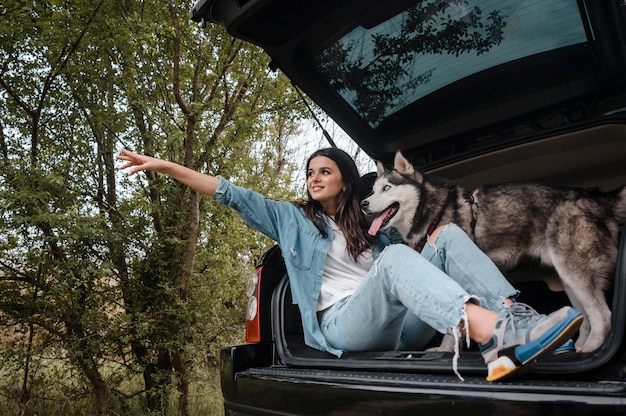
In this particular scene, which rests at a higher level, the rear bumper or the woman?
the woman

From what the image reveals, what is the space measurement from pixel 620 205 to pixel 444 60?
1219 millimetres

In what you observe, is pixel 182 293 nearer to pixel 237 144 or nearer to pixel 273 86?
pixel 237 144

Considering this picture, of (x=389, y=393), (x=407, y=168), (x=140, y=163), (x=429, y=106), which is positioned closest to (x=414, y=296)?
(x=389, y=393)

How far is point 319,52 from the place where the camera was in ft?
8.47

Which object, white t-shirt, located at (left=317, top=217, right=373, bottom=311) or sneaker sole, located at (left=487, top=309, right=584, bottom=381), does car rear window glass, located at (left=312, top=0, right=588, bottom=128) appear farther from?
sneaker sole, located at (left=487, top=309, right=584, bottom=381)

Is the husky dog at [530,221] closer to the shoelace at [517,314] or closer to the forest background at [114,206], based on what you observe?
the shoelace at [517,314]

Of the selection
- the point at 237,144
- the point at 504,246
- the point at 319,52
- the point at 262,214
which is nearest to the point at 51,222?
the point at 237,144

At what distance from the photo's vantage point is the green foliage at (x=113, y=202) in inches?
176

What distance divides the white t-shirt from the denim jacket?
6 centimetres

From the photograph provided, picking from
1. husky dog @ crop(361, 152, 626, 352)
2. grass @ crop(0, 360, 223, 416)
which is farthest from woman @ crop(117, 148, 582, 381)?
grass @ crop(0, 360, 223, 416)

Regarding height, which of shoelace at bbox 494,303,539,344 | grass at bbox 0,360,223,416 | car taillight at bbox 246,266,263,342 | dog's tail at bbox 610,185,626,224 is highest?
dog's tail at bbox 610,185,626,224

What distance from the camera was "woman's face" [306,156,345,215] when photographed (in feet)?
8.65

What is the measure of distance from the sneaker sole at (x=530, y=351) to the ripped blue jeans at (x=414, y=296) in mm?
257

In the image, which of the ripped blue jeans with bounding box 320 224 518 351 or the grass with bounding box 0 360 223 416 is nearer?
the ripped blue jeans with bounding box 320 224 518 351
